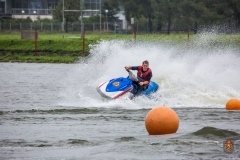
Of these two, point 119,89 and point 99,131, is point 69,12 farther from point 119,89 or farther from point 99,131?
point 99,131

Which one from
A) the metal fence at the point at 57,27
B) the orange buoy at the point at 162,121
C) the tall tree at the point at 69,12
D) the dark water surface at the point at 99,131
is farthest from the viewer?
the tall tree at the point at 69,12

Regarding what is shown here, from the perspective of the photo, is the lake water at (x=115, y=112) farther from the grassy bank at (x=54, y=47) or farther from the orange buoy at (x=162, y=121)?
the grassy bank at (x=54, y=47)

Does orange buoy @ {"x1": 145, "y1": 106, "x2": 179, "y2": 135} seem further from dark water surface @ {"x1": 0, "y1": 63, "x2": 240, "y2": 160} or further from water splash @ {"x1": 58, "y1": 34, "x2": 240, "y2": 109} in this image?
water splash @ {"x1": 58, "y1": 34, "x2": 240, "y2": 109}

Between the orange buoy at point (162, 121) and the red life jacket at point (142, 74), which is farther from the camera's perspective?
the red life jacket at point (142, 74)

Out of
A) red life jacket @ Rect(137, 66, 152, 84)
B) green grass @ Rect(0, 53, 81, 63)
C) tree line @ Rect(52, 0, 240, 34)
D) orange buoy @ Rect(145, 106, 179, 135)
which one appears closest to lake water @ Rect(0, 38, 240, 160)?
orange buoy @ Rect(145, 106, 179, 135)

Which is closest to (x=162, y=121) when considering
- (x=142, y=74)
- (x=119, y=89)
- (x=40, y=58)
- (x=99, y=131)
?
(x=99, y=131)

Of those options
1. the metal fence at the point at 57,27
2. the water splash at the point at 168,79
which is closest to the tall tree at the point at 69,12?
the metal fence at the point at 57,27

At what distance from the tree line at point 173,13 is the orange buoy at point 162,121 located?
41.0 m

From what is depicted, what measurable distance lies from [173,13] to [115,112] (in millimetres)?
49999

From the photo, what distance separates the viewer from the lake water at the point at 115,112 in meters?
14.4

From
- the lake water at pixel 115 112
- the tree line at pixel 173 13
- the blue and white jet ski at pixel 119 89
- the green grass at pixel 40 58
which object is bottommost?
the green grass at pixel 40 58

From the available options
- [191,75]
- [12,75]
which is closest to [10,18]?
[12,75]

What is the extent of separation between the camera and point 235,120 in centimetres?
1933

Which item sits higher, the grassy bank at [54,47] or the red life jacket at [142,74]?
the red life jacket at [142,74]
